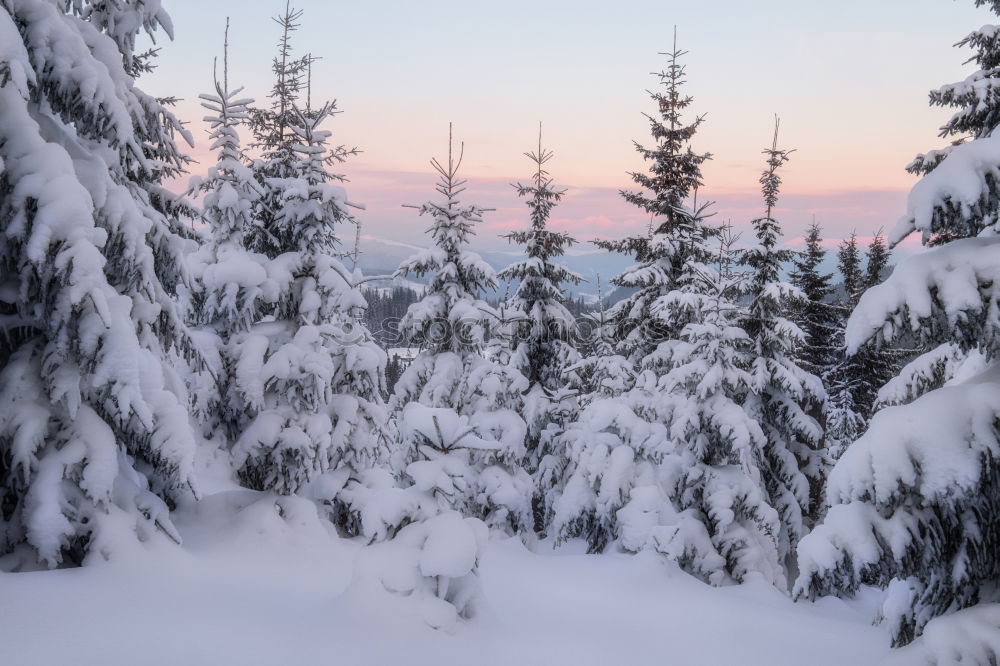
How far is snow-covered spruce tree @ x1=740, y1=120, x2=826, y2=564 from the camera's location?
16281 millimetres

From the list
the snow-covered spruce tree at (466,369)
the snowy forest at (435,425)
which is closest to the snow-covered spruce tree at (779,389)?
the snowy forest at (435,425)

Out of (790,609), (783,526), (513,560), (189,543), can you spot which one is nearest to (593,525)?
(513,560)

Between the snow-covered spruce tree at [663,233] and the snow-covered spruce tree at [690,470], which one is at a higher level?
the snow-covered spruce tree at [663,233]

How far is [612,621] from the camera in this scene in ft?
28.4

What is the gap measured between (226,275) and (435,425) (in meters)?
6.53

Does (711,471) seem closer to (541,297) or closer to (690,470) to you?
(690,470)

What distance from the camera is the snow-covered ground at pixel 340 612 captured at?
15.4ft

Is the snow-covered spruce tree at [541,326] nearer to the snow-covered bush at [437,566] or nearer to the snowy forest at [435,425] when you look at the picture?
the snowy forest at [435,425]

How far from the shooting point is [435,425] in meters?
6.92

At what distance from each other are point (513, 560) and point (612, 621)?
423cm

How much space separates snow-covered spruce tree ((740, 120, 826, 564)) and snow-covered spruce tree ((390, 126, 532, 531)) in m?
6.95

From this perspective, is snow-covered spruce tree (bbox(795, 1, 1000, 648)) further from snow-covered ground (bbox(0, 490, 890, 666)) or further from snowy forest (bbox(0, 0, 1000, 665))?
snow-covered ground (bbox(0, 490, 890, 666))

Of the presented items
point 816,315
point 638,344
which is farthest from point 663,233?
point 816,315

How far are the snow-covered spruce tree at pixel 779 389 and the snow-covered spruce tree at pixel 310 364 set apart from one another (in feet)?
34.8
